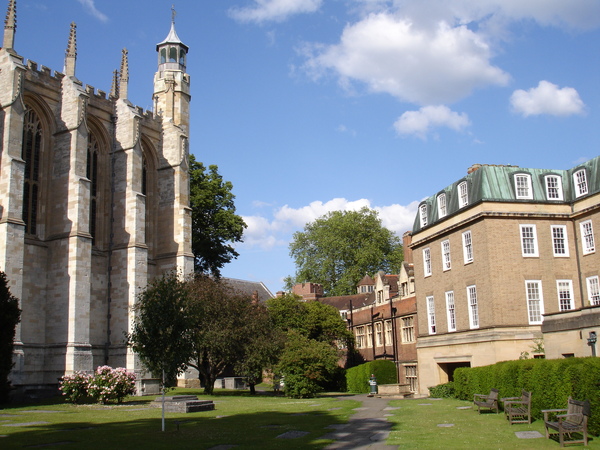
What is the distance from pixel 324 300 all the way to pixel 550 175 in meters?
37.1

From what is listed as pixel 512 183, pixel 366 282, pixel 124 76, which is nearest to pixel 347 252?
pixel 366 282

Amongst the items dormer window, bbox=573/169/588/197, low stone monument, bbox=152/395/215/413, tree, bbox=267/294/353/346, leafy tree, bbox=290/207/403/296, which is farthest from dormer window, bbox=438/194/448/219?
leafy tree, bbox=290/207/403/296

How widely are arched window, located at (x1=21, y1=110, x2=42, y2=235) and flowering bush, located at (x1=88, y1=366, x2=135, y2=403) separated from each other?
38.6 feet

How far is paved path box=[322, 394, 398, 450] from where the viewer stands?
45.7ft

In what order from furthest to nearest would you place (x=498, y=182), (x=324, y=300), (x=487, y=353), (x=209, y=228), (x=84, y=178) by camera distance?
(x=324, y=300) → (x=209, y=228) → (x=84, y=178) → (x=498, y=182) → (x=487, y=353)

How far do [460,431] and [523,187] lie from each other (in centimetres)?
1735

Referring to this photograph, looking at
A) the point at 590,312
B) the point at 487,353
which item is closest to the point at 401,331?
the point at 487,353

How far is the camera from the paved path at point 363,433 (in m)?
13.9

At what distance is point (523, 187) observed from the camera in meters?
30.0

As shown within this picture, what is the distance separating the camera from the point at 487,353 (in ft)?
91.9

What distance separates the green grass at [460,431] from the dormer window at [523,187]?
12.6 m

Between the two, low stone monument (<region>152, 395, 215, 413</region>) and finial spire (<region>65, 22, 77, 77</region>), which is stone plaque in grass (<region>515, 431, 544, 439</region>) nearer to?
low stone monument (<region>152, 395, 215, 413</region>)

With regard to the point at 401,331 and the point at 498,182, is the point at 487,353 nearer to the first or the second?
the point at 498,182

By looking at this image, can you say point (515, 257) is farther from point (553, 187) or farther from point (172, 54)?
point (172, 54)
